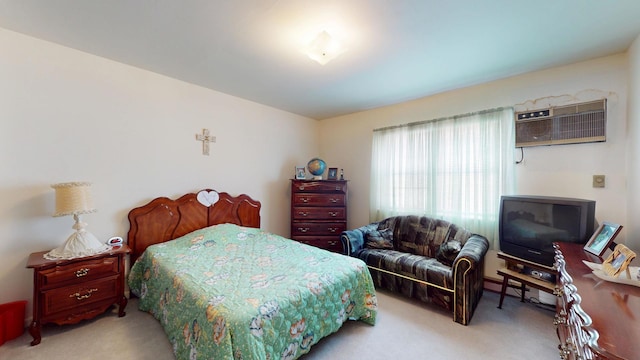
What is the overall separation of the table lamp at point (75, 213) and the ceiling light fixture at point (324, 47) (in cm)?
235

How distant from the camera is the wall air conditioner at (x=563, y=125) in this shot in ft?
7.42

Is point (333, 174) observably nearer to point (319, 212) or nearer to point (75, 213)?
point (319, 212)

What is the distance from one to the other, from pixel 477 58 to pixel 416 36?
82 cm

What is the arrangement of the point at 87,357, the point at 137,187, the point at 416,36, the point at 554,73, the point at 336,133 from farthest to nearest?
the point at 336,133 < the point at 137,187 < the point at 554,73 < the point at 416,36 < the point at 87,357

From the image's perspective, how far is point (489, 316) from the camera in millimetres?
2387

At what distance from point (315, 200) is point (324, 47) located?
7.77 ft

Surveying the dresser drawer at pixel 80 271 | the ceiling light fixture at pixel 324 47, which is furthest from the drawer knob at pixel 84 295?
the ceiling light fixture at pixel 324 47

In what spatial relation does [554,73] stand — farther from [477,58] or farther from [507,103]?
[477,58]

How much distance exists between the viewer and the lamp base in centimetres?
204

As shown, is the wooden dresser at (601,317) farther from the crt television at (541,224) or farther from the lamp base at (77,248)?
the lamp base at (77,248)

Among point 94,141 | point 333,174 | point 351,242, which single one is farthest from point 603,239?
point 94,141

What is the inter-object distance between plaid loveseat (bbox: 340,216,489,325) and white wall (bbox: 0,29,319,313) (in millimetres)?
2181

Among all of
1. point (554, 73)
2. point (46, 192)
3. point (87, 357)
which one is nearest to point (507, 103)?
point (554, 73)

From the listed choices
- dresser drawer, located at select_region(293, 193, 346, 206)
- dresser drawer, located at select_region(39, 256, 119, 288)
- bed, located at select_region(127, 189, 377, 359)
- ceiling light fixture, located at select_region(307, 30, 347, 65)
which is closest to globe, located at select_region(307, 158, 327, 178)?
dresser drawer, located at select_region(293, 193, 346, 206)
